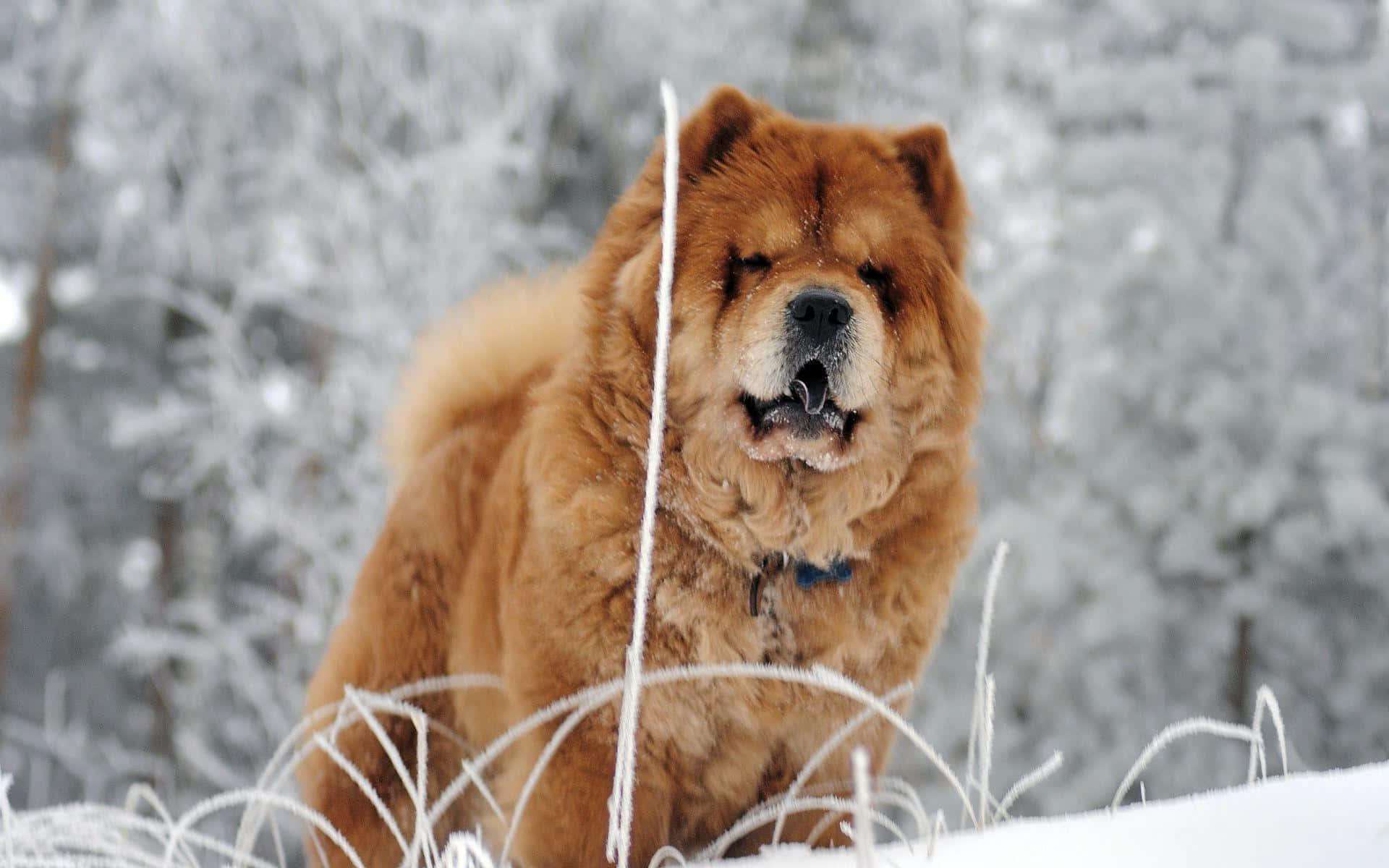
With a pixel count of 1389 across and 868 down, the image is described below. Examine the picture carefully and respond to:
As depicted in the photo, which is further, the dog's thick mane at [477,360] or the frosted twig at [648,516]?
the dog's thick mane at [477,360]

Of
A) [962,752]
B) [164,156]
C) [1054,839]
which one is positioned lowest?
[962,752]

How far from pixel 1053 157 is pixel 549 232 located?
4.15 m

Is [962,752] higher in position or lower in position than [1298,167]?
lower

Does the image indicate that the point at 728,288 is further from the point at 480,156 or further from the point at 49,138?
the point at 49,138

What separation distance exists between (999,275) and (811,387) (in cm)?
698

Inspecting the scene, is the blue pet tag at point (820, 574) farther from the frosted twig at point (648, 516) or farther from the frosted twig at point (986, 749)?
the frosted twig at point (648, 516)

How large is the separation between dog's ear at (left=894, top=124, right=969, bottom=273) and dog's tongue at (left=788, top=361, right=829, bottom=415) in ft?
1.69

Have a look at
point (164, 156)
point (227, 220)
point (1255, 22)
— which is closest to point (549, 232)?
point (227, 220)

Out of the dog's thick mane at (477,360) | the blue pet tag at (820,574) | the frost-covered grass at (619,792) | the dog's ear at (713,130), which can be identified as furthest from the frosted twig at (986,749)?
the dog's thick mane at (477,360)

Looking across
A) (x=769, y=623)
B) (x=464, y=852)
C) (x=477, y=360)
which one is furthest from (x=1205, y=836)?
(x=477, y=360)

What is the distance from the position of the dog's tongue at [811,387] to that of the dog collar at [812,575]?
325 millimetres

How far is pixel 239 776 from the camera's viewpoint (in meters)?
7.95

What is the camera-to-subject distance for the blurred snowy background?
7152 millimetres

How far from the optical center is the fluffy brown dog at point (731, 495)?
1947 mm
